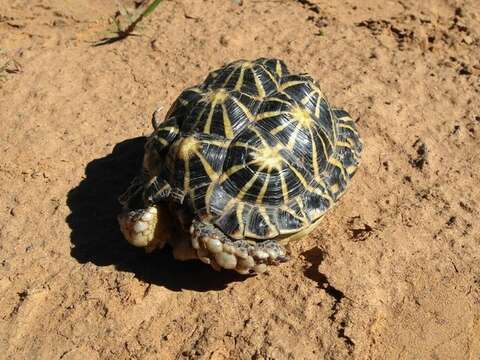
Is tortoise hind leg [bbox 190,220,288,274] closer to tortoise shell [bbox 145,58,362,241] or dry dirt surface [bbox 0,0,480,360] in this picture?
tortoise shell [bbox 145,58,362,241]

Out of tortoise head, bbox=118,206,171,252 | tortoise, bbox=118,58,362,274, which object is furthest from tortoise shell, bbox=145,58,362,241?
tortoise head, bbox=118,206,171,252

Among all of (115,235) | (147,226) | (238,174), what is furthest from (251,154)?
(115,235)

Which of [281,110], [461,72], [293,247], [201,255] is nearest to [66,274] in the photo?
[201,255]

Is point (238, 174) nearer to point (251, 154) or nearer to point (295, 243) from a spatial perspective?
point (251, 154)

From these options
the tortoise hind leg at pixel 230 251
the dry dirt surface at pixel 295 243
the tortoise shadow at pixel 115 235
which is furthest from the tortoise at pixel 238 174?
the dry dirt surface at pixel 295 243

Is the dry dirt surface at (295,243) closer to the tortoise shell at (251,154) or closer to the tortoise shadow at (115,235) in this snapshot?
the tortoise shadow at (115,235)
